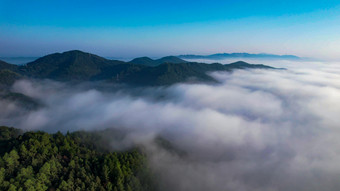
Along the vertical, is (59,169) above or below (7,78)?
below

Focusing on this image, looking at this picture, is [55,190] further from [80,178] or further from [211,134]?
[211,134]

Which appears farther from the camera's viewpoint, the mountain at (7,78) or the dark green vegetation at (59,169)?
the mountain at (7,78)

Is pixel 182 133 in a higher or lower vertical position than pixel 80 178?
lower

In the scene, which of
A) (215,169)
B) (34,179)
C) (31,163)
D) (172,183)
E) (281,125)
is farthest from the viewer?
(281,125)

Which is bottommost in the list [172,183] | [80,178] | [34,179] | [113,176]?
[172,183]

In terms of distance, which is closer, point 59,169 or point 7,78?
point 59,169

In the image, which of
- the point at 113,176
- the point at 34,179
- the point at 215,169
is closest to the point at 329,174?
the point at 215,169

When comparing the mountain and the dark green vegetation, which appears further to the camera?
the mountain

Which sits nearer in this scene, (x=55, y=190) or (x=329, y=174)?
(x=55, y=190)
